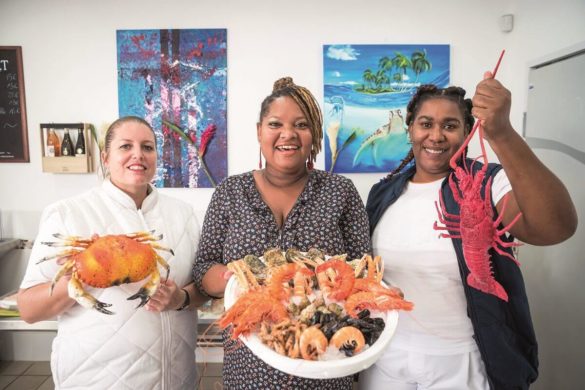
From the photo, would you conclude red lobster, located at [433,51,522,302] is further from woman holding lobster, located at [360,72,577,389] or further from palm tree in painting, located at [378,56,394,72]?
palm tree in painting, located at [378,56,394,72]

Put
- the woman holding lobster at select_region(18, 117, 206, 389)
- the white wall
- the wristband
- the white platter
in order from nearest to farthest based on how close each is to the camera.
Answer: the white platter, the woman holding lobster at select_region(18, 117, 206, 389), the wristband, the white wall

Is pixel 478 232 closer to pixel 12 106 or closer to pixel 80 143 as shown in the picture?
pixel 80 143

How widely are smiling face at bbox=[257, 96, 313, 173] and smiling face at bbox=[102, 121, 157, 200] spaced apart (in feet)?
1.62

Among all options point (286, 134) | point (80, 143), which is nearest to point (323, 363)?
point (286, 134)

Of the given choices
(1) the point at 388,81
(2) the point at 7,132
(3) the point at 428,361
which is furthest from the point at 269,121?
(2) the point at 7,132

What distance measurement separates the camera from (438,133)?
146cm

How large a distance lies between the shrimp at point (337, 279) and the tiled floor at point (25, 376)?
297 centimetres

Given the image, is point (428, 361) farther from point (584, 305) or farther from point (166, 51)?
point (166, 51)

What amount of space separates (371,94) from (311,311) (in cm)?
249

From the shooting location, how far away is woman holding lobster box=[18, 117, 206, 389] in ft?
4.04

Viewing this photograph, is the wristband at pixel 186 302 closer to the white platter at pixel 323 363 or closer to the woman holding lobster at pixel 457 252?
the white platter at pixel 323 363

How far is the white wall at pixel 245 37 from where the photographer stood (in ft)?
10.1

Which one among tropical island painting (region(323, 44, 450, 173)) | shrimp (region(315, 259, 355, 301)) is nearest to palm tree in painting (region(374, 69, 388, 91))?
tropical island painting (region(323, 44, 450, 173))

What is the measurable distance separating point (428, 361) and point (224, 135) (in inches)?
97.6
